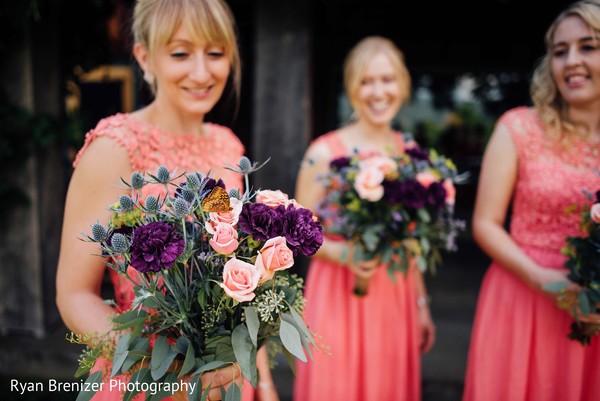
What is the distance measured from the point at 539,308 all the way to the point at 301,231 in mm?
1440

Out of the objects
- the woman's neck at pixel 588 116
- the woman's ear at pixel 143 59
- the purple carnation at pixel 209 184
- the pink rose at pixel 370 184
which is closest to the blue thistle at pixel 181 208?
the purple carnation at pixel 209 184

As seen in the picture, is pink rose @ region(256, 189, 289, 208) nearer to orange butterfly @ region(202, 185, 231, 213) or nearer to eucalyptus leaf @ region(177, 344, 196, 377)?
orange butterfly @ region(202, 185, 231, 213)

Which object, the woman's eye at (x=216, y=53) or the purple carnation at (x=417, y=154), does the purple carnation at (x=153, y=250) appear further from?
the purple carnation at (x=417, y=154)

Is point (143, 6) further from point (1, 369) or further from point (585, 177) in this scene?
point (1, 369)

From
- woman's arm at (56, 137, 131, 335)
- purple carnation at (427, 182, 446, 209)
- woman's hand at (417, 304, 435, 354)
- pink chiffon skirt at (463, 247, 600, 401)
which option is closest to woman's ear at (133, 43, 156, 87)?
woman's arm at (56, 137, 131, 335)

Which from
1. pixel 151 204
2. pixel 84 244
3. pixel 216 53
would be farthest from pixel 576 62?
pixel 84 244

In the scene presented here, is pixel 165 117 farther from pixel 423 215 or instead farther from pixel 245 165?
pixel 423 215

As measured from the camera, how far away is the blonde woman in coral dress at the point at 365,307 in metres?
2.54

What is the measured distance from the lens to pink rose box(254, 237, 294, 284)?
3.76 ft

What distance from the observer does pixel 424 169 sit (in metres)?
2.25

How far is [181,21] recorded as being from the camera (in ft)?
5.32

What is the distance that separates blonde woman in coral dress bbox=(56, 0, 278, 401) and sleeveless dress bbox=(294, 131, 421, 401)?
0.77 meters

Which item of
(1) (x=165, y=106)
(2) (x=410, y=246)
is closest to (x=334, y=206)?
(2) (x=410, y=246)

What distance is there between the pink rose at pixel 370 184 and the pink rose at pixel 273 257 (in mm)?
1042
